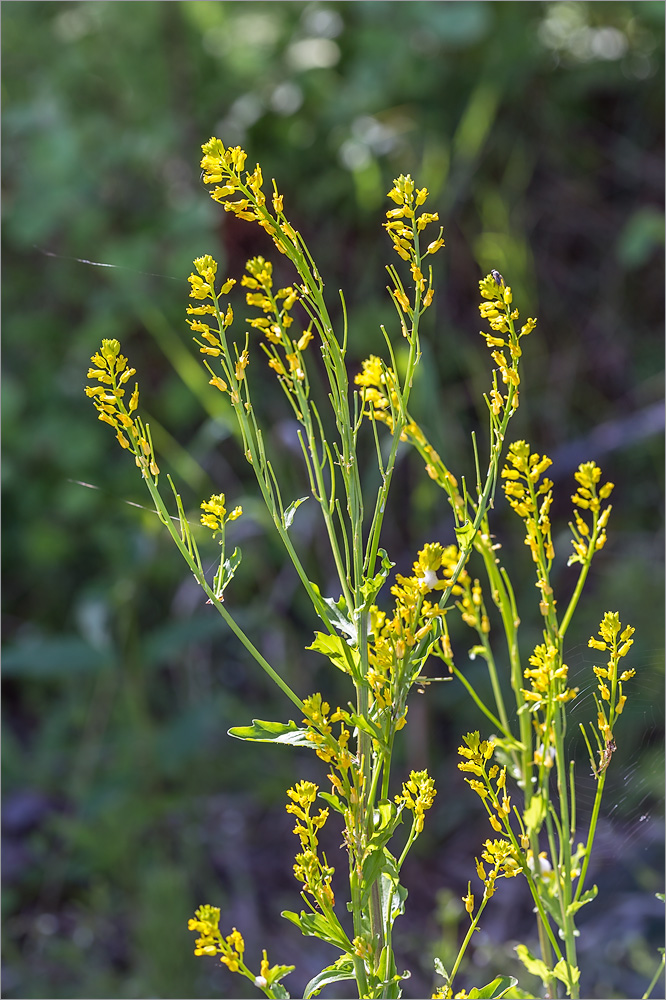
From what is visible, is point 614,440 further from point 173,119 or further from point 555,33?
point 173,119

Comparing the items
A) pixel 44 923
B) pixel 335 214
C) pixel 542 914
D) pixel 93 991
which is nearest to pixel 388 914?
pixel 542 914

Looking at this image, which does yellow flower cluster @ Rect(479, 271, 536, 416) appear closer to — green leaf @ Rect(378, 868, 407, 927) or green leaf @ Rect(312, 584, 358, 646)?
green leaf @ Rect(312, 584, 358, 646)

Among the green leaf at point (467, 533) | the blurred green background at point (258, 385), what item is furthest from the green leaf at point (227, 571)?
the blurred green background at point (258, 385)

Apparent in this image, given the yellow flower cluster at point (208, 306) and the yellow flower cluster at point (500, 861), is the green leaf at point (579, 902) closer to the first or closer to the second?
the yellow flower cluster at point (500, 861)

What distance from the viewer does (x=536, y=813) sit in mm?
490

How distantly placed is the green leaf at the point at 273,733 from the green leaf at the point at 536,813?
0.46ft

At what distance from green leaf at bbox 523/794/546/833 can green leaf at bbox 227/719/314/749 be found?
0.46 ft

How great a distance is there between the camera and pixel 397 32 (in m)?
1.77

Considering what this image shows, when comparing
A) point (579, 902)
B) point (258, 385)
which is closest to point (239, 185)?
point (579, 902)

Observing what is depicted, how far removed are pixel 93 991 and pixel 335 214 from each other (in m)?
1.34

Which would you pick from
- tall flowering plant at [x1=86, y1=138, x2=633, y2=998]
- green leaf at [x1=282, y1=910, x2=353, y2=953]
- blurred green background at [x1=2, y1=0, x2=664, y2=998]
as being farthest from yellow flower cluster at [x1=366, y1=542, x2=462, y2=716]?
blurred green background at [x1=2, y1=0, x2=664, y2=998]

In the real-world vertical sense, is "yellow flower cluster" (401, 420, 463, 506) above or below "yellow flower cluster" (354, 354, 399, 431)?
below

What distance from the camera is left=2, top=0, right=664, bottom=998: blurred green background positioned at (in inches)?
53.2

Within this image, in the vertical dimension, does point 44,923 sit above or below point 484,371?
below
